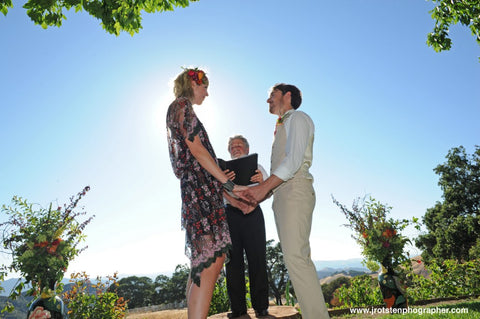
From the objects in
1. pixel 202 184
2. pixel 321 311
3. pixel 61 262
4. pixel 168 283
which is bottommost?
pixel 168 283

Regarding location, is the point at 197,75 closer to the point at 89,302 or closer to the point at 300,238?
the point at 300,238

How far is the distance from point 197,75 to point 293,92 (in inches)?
44.6

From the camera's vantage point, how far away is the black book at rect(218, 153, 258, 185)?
3.32 m

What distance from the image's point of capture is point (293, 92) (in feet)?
11.1

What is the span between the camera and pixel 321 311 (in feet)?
8.18

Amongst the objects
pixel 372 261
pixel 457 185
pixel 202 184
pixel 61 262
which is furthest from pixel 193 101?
pixel 457 185

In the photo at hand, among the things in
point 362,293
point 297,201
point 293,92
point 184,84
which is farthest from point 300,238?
point 362,293

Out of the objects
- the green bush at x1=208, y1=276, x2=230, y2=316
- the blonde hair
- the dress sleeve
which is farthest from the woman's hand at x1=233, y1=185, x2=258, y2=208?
the green bush at x1=208, y1=276, x2=230, y2=316

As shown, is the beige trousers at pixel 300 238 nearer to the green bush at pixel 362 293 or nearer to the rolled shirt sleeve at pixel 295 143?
the rolled shirt sleeve at pixel 295 143

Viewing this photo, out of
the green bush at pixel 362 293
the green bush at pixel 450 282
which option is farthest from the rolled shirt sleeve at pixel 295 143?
the green bush at pixel 450 282

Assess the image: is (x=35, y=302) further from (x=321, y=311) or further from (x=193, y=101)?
(x=321, y=311)

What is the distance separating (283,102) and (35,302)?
3601 mm

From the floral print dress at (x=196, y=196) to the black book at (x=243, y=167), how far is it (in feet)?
2.28

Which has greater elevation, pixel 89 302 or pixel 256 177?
pixel 256 177
